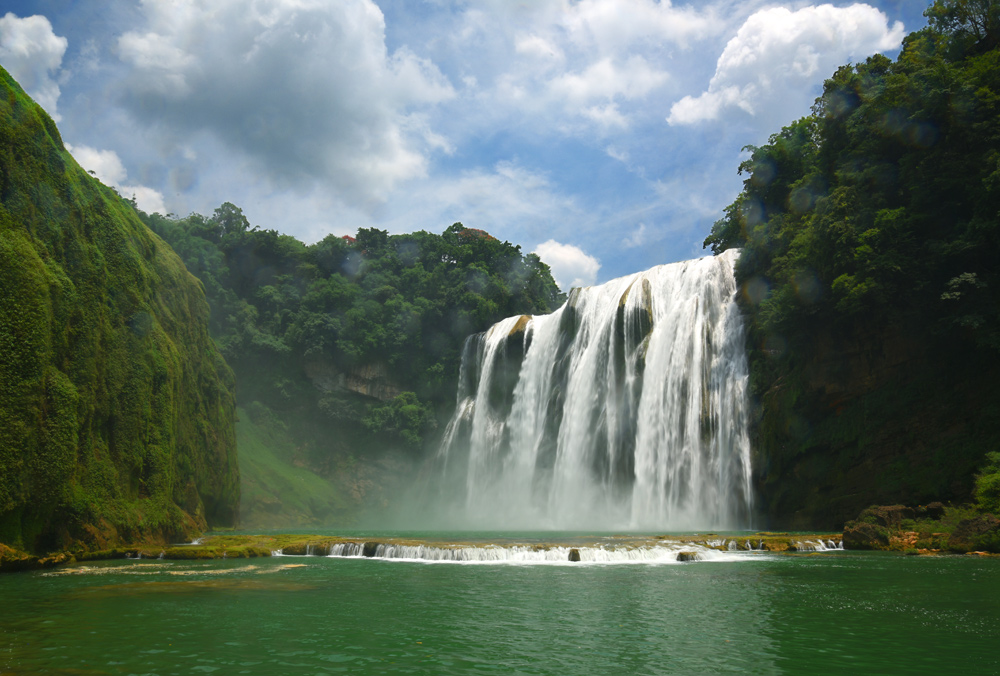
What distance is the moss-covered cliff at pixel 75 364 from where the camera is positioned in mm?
15055

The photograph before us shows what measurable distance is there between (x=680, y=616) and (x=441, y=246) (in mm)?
53545

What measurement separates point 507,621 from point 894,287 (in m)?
20.5

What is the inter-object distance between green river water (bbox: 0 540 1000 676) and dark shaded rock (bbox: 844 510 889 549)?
14.1 ft

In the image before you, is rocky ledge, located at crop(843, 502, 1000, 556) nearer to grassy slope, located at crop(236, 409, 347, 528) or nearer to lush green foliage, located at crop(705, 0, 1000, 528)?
lush green foliage, located at crop(705, 0, 1000, 528)

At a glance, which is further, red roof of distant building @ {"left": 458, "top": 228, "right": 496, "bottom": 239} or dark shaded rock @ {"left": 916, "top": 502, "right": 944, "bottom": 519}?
red roof of distant building @ {"left": 458, "top": 228, "right": 496, "bottom": 239}

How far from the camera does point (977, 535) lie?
55.7 ft

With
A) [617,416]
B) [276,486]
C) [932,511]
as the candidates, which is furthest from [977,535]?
[276,486]

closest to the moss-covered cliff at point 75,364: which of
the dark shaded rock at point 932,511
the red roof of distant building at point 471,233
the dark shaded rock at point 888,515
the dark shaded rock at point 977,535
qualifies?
the dark shaded rock at point 888,515

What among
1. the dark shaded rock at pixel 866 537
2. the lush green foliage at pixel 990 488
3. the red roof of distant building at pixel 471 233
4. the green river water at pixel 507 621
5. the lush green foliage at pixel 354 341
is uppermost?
the red roof of distant building at pixel 471 233

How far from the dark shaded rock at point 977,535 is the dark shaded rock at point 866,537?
1.61 meters

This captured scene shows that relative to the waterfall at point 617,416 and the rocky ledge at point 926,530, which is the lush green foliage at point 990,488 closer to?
the rocky ledge at point 926,530

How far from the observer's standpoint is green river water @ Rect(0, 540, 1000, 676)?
6715 millimetres

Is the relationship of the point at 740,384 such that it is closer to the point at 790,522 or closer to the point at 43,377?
the point at 790,522

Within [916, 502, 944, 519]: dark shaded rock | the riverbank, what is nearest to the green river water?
the riverbank
